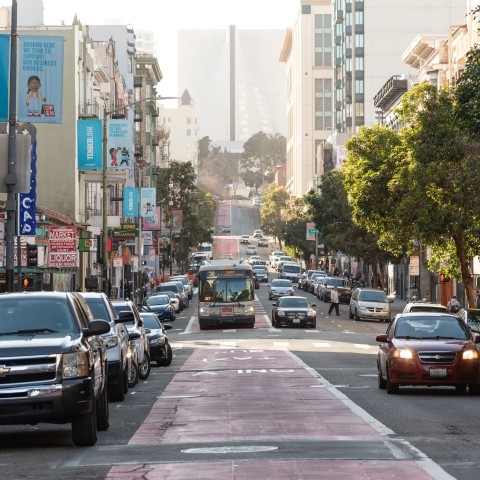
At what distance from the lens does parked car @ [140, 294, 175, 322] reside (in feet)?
219

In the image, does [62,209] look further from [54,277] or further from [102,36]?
[102,36]

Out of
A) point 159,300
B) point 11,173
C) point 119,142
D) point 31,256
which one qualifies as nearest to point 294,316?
point 159,300

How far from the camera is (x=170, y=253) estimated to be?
125 metres

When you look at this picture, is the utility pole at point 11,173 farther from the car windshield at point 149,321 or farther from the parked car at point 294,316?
the parked car at point 294,316

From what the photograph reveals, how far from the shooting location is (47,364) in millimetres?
15773

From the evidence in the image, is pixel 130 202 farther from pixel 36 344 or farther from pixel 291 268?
pixel 36 344

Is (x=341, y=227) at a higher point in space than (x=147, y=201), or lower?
lower

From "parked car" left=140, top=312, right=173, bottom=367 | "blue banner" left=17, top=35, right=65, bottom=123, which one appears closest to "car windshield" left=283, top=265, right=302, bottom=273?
"parked car" left=140, top=312, right=173, bottom=367

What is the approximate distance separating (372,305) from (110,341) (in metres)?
47.4

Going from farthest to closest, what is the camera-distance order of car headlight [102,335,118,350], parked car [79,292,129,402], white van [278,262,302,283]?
white van [278,262,302,283]
parked car [79,292,129,402]
car headlight [102,335,118,350]

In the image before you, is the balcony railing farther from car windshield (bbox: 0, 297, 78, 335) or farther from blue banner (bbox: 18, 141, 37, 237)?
car windshield (bbox: 0, 297, 78, 335)

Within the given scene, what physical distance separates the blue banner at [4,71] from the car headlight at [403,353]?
11.0 m

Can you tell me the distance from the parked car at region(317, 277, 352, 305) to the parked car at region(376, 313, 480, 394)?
6406cm

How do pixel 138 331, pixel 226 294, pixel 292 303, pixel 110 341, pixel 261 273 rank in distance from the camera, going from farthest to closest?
pixel 261 273 < pixel 292 303 < pixel 226 294 < pixel 138 331 < pixel 110 341
